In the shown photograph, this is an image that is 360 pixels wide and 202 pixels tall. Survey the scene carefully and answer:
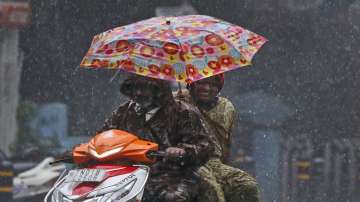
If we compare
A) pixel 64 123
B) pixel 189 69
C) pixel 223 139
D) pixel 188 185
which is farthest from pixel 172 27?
pixel 64 123

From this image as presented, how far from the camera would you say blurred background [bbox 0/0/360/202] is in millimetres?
14234

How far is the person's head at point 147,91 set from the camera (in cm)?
489

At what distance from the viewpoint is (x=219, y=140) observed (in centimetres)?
610

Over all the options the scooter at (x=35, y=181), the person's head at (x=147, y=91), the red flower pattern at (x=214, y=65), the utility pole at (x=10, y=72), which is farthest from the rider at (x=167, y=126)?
the utility pole at (x=10, y=72)

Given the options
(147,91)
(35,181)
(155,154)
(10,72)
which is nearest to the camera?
(155,154)

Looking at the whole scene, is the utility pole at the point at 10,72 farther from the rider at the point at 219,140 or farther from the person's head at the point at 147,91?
the person's head at the point at 147,91

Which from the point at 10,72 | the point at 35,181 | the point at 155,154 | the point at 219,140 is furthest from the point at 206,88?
the point at 10,72

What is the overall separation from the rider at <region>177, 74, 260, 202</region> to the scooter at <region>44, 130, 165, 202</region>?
94 centimetres

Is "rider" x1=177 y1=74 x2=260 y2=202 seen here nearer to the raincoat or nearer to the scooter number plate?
the raincoat

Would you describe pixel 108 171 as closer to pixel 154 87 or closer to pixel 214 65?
pixel 154 87

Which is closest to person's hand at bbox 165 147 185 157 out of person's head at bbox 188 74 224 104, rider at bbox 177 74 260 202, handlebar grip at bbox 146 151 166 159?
handlebar grip at bbox 146 151 166 159

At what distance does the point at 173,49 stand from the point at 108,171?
81cm

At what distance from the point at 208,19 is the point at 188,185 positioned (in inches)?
35.6

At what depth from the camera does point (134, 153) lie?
4449mm
